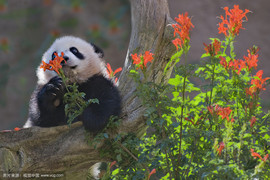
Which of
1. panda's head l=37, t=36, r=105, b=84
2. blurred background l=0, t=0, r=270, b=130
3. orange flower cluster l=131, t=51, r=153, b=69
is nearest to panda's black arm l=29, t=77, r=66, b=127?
panda's head l=37, t=36, r=105, b=84

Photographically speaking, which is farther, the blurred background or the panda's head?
the blurred background

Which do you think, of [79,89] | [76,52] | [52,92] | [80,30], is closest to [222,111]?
[52,92]

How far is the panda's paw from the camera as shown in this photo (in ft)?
8.43

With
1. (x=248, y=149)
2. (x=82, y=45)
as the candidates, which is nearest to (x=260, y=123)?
(x=248, y=149)

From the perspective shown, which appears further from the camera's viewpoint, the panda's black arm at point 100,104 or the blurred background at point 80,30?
the blurred background at point 80,30

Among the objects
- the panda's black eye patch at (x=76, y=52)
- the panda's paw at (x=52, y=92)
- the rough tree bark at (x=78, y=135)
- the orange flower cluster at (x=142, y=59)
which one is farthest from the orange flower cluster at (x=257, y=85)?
the panda's black eye patch at (x=76, y=52)

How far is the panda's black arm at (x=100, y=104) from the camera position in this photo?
237cm

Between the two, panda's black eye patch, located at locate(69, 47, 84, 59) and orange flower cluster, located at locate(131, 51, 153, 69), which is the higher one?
panda's black eye patch, located at locate(69, 47, 84, 59)

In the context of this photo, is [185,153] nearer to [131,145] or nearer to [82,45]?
[131,145]

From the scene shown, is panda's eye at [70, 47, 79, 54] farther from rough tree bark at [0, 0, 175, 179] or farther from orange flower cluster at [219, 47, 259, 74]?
orange flower cluster at [219, 47, 259, 74]

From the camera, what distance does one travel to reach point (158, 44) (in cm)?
268

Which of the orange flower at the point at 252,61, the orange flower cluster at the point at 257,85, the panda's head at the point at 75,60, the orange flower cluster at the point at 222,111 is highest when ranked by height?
the panda's head at the point at 75,60

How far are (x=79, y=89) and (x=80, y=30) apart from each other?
12.2 feet

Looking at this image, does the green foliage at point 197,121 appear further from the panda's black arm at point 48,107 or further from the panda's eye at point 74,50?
the panda's eye at point 74,50
